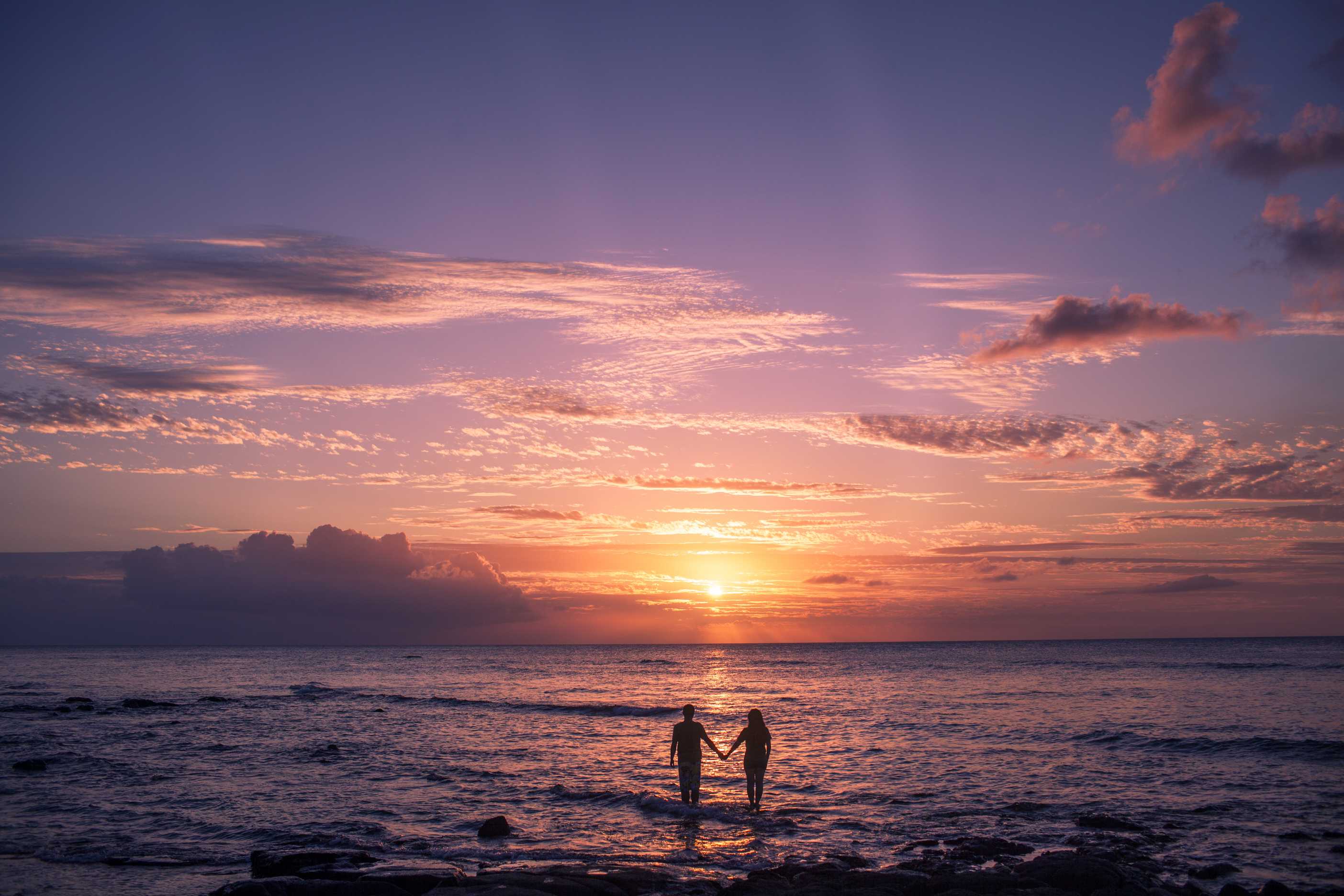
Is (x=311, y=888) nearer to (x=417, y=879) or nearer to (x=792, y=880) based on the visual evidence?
(x=417, y=879)

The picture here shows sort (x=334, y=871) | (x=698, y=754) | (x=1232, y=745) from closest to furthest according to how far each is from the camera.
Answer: (x=334, y=871) → (x=698, y=754) → (x=1232, y=745)

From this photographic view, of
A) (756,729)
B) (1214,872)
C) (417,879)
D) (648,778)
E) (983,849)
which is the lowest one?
(648,778)

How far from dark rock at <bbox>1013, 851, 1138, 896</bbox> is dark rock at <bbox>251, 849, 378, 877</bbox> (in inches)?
489

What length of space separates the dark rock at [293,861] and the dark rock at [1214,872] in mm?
15766

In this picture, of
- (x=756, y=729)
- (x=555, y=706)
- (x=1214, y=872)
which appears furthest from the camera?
(x=555, y=706)

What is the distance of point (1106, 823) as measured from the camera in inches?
780

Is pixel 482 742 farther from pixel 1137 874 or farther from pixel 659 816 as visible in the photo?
pixel 1137 874

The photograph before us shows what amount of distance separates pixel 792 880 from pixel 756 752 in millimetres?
6461

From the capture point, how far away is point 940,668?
96.8 metres

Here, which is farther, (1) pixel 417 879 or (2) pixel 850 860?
(2) pixel 850 860

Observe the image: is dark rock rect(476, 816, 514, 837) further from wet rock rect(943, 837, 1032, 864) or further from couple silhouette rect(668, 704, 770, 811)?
wet rock rect(943, 837, 1032, 864)

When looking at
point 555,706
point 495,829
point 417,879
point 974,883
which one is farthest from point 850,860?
point 555,706

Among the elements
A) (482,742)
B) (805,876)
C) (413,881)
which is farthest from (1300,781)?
(482,742)

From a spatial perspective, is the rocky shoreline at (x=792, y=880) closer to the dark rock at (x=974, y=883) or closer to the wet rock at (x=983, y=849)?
the dark rock at (x=974, y=883)
